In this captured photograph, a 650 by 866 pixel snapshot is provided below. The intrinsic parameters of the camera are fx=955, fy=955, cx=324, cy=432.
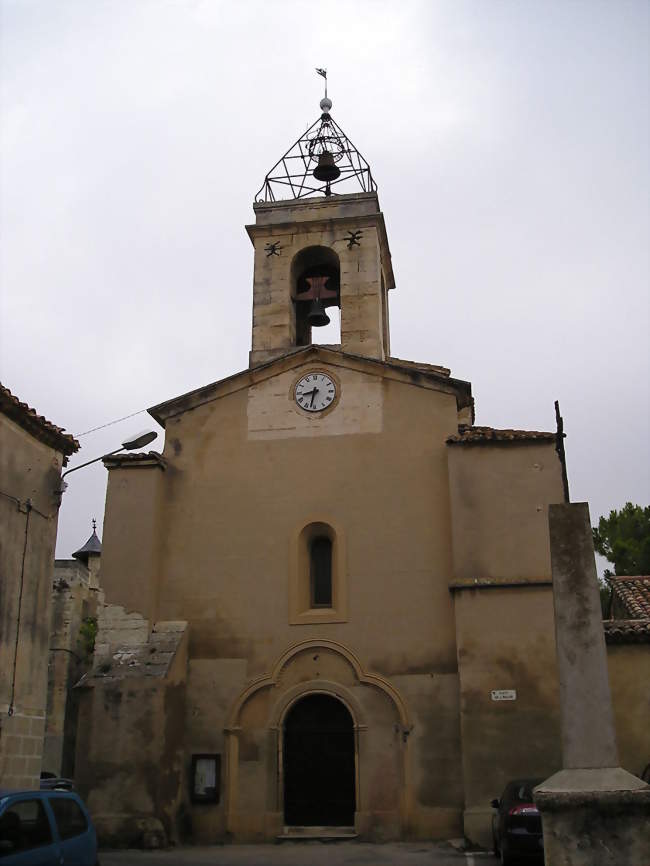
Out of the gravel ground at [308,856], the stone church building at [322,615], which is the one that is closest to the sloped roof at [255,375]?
the stone church building at [322,615]

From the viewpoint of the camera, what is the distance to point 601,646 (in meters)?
9.01

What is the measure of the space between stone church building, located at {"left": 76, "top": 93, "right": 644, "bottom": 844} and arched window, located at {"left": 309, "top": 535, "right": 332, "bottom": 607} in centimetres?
4

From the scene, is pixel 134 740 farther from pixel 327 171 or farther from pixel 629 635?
pixel 327 171

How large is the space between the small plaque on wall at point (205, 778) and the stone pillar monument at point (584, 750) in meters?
8.91

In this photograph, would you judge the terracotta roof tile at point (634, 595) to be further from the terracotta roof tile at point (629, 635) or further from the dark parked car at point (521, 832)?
the dark parked car at point (521, 832)

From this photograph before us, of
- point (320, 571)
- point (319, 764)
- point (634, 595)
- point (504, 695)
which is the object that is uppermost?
point (320, 571)

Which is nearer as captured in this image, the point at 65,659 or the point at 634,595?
the point at 634,595

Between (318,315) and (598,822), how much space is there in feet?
44.7

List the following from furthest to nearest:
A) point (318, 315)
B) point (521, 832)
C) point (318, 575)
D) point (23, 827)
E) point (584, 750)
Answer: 1. point (318, 315)
2. point (318, 575)
3. point (521, 832)
4. point (584, 750)
5. point (23, 827)

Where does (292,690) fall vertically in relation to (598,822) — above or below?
above

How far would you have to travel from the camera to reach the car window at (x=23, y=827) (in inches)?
325

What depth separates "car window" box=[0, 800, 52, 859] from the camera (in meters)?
8.26

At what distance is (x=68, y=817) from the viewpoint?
30.7 ft

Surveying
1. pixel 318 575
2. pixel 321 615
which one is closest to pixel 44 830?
pixel 321 615
